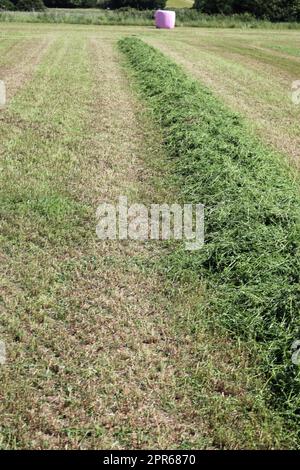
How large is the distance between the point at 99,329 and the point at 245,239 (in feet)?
6.68

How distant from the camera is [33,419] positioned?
123 inches

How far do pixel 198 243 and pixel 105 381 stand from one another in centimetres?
233

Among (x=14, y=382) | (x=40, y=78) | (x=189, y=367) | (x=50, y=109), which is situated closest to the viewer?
(x=14, y=382)

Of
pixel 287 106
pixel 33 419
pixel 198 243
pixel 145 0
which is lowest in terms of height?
pixel 33 419

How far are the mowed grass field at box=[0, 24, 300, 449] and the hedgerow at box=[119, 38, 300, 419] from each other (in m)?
0.19

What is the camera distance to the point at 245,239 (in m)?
5.16

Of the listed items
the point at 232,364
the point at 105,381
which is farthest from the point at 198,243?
the point at 105,381

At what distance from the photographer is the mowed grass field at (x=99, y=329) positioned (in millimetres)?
3135

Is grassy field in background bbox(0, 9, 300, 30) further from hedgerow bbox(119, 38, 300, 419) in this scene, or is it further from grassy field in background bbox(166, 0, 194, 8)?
grassy field in background bbox(166, 0, 194, 8)

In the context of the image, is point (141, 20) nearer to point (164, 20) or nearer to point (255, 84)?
point (164, 20)

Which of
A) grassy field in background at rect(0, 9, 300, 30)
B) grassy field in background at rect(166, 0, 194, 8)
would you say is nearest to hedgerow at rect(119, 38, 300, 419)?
grassy field in background at rect(0, 9, 300, 30)

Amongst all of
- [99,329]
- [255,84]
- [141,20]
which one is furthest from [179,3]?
[99,329]

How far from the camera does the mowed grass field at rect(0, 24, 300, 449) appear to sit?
313 cm

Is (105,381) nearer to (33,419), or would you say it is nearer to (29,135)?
(33,419)
